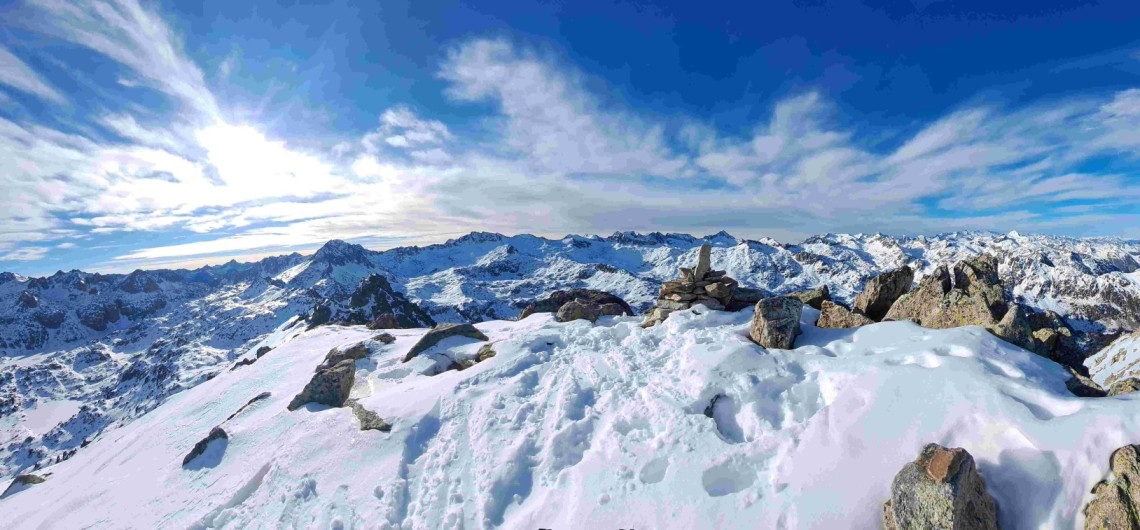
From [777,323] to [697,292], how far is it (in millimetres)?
6664

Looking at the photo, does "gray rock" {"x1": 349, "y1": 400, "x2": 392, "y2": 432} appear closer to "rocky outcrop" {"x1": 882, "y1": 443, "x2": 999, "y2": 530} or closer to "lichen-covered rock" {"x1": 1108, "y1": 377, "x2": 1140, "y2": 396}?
"rocky outcrop" {"x1": 882, "y1": 443, "x2": 999, "y2": 530}

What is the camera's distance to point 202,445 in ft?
59.4

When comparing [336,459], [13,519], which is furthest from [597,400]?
[13,519]

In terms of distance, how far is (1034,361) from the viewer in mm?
12320

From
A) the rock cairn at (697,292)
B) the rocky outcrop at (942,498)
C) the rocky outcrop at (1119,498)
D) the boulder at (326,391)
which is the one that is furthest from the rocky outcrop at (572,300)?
→ the rocky outcrop at (1119,498)

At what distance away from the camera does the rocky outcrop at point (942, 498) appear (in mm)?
8602

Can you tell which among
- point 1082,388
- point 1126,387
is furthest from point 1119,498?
point 1126,387

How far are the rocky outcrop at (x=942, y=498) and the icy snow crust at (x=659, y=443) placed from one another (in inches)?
18.8

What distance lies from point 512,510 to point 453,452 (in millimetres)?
3114

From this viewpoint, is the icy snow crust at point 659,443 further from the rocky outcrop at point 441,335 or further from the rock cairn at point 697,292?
the rocky outcrop at point 441,335

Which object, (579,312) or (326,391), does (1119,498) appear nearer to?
(579,312)

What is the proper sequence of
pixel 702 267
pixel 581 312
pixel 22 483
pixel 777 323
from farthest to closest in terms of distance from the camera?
pixel 581 312, pixel 702 267, pixel 22 483, pixel 777 323

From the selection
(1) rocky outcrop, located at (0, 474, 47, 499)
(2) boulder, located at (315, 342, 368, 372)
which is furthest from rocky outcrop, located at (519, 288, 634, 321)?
(1) rocky outcrop, located at (0, 474, 47, 499)

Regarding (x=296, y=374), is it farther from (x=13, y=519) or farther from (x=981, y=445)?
(x=981, y=445)
